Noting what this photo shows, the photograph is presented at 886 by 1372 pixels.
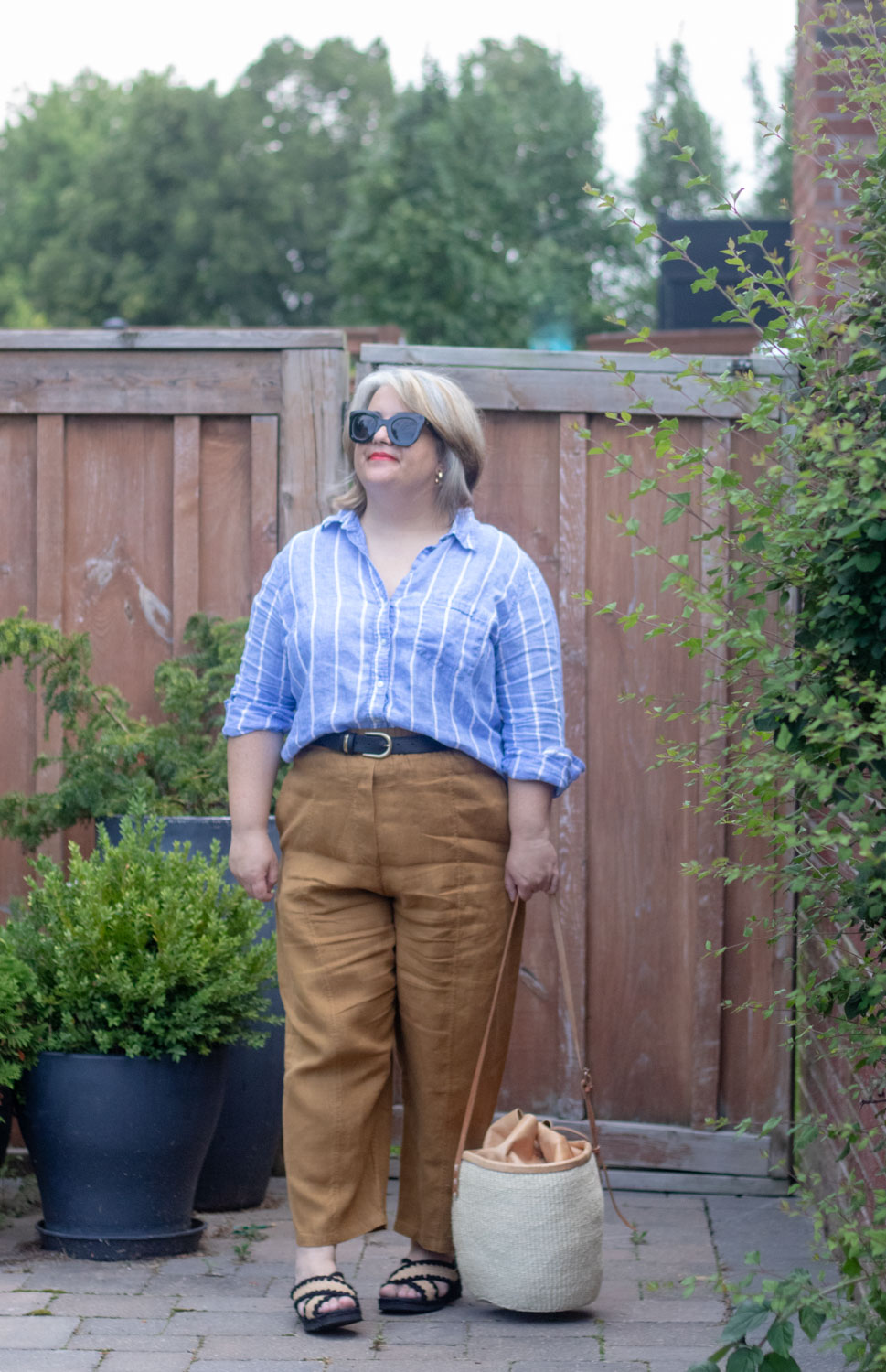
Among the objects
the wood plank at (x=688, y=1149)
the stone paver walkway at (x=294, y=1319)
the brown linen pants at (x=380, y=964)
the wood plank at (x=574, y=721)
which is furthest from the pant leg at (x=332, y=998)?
the wood plank at (x=688, y=1149)

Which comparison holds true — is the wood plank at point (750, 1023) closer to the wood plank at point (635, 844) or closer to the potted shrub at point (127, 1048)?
the wood plank at point (635, 844)

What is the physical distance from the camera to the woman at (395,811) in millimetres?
3100

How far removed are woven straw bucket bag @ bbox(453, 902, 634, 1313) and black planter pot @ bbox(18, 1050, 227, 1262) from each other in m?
0.71

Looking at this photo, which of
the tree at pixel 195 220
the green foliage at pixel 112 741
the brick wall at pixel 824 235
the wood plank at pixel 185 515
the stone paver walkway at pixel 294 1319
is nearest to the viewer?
the brick wall at pixel 824 235

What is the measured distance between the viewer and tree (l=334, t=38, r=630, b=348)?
23.5 metres

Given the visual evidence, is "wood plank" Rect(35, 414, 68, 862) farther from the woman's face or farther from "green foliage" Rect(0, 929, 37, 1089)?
the woman's face

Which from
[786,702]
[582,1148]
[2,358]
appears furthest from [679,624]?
[2,358]

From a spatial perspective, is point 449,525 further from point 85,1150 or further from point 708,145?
point 708,145

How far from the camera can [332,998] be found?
314 cm

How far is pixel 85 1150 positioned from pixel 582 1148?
43.8 inches

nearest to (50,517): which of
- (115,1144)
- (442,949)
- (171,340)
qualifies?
(171,340)

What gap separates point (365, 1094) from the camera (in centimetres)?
317

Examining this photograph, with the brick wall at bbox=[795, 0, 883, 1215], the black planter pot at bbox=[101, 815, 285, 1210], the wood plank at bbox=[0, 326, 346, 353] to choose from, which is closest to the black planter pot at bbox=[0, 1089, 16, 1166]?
the black planter pot at bbox=[101, 815, 285, 1210]

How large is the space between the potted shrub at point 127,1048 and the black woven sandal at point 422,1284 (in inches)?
23.2
